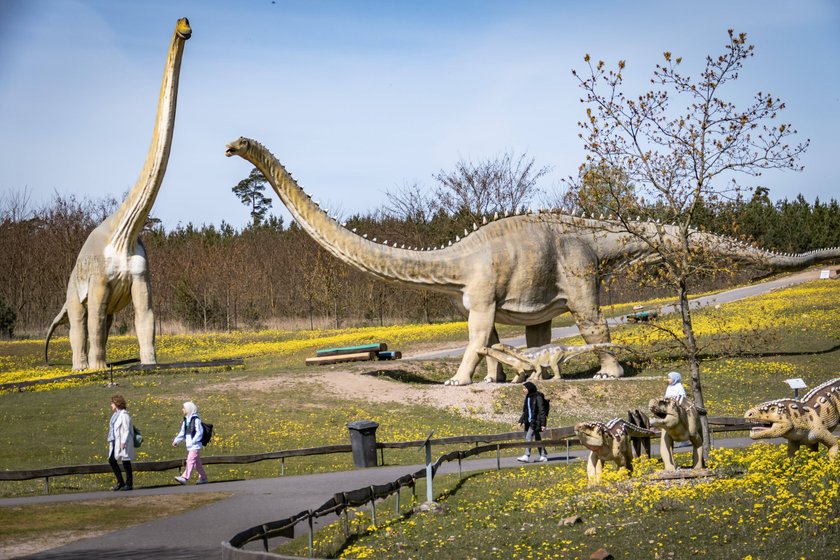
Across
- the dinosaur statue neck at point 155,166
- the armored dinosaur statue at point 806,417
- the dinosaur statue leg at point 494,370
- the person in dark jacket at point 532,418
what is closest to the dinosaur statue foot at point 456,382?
the dinosaur statue leg at point 494,370

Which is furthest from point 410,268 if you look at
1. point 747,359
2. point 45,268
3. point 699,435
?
point 45,268

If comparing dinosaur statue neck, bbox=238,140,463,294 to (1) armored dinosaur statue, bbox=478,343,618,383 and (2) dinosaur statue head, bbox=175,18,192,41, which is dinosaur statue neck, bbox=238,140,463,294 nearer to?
(1) armored dinosaur statue, bbox=478,343,618,383

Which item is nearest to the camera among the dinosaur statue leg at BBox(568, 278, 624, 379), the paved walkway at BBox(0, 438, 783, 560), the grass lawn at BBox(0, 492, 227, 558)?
the paved walkway at BBox(0, 438, 783, 560)

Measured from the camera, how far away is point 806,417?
14.9m

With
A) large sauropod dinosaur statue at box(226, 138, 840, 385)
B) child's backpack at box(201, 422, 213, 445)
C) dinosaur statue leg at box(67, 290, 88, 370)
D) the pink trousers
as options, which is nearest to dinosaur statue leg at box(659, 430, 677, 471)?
child's backpack at box(201, 422, 213, 445)

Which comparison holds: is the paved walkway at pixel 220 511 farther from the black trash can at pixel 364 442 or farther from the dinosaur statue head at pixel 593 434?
the dinosaur statue head at pixel 593 434

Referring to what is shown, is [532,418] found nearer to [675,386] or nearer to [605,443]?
Result: [675,386]

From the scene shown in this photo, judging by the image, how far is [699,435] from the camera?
609 inches

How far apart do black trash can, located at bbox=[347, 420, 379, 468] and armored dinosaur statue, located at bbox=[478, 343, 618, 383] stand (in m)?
8.37

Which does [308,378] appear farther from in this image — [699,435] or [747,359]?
[699,435]

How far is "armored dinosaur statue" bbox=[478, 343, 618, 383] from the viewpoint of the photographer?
29141 mm

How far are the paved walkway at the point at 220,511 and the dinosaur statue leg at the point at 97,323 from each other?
518 inches

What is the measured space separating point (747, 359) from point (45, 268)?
44369mm

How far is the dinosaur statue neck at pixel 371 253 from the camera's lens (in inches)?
1110
